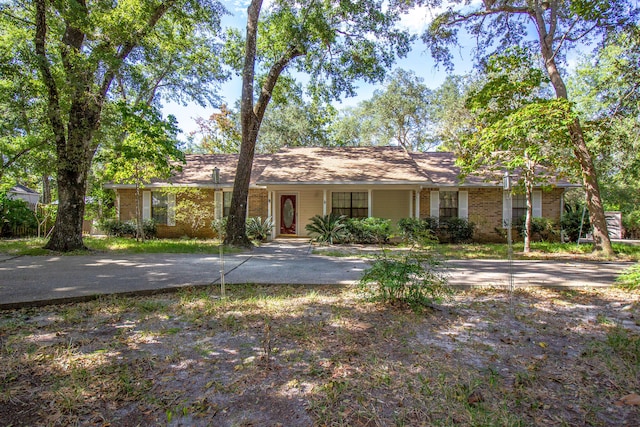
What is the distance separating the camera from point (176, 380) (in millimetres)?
2588

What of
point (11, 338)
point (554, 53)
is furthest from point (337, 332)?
point (554, 53)

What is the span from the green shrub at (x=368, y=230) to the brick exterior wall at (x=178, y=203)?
442cm

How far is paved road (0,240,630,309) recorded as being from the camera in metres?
5.08

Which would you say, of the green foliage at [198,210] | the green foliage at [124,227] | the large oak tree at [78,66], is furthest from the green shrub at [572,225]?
the green foliage at [124,227]

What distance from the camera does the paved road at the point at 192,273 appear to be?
5.08m

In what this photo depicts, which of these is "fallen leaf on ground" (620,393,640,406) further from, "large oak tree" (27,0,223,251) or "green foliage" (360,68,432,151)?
"green foliage" (360,68,432,151)

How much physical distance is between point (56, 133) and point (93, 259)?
3.67m

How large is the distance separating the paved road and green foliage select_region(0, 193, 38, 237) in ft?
27.0

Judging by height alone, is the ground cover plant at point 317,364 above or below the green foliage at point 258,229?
below

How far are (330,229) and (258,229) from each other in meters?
3.04

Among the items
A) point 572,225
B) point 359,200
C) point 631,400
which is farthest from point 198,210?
point 572,225

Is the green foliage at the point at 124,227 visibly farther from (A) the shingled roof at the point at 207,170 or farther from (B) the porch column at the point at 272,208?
(B) the porch column at the point at 272,208

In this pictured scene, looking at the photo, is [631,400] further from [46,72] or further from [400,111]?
[400,111]

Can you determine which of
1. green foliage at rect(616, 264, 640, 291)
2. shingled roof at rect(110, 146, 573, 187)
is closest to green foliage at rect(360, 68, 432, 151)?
shingled roof at rect(110, 146, 573, 187)
